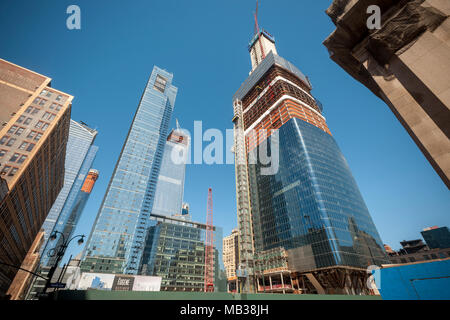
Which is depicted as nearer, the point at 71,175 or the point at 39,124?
the point at 39,124

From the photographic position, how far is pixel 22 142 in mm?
39625

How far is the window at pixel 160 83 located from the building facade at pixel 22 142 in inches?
4854

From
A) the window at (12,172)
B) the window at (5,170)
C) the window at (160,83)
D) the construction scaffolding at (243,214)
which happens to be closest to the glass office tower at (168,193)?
the window at (160,83)

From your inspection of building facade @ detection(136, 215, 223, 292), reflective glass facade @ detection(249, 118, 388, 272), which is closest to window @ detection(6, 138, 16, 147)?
reflective glass facade @ detection(249, 118, 388, 272)

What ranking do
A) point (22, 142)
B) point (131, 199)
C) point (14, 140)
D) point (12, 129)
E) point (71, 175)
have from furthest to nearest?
1. point (71, 175)
2. point (131, 199)
3. point (12, 129)
4. point (22, 142)
5. point (14, 140)

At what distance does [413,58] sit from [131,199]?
121 m

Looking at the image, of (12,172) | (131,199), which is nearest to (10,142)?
(12,172)

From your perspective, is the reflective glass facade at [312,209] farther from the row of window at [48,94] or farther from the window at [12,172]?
the row of window at [48,94]

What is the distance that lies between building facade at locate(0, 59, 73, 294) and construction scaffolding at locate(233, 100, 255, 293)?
201 ft

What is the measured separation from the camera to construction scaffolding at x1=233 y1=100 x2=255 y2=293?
64625 mm

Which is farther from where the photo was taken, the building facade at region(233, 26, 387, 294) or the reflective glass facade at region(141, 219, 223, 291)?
the reflective glass facade at region(141, 219, 223, 291)

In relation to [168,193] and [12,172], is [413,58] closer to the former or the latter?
[12,172]

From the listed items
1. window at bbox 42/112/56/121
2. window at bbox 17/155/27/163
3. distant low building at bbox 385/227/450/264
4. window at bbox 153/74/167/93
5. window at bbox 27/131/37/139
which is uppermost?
window at bbox 153/74/167/93

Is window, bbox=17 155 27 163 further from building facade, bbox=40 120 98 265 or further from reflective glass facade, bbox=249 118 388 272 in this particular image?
building facade, bbox=40 120 98 265
